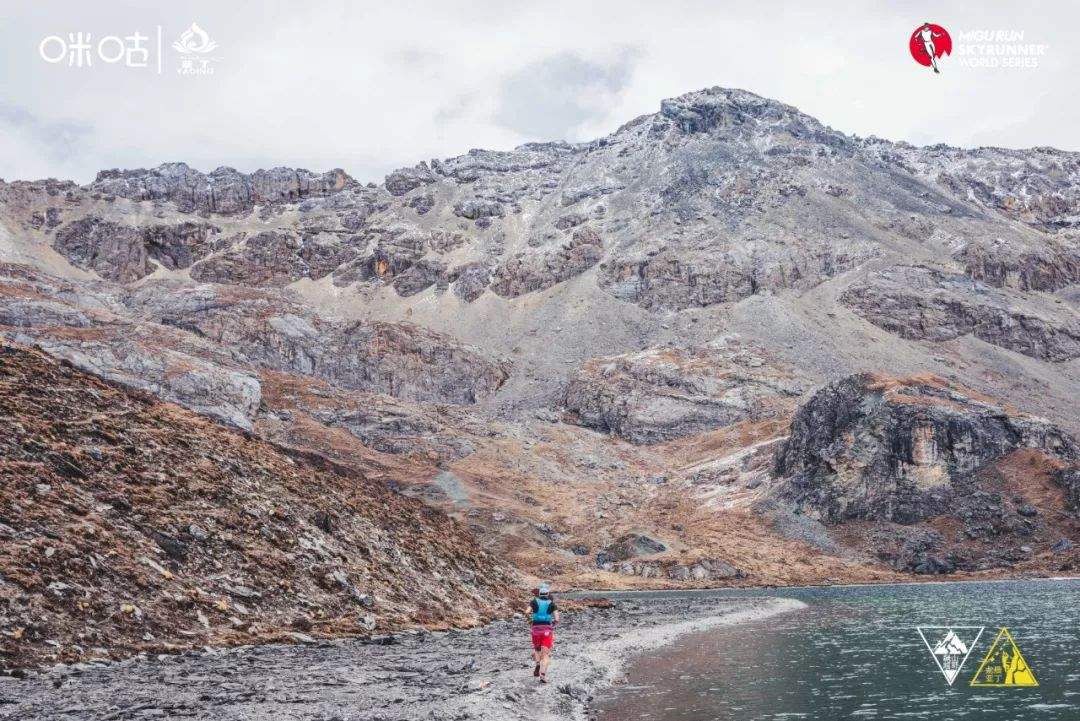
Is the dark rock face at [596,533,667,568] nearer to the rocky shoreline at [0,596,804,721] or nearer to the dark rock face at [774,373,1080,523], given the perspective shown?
the dark rock face at [774,373,1080,523]

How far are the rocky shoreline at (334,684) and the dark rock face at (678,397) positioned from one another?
493 ft

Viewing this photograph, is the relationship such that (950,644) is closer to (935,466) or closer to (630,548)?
(630,548)

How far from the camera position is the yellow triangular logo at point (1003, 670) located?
2731cm

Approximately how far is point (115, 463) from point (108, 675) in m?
12.5

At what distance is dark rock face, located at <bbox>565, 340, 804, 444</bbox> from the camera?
183075 mm

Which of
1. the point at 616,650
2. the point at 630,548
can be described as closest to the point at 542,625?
the point at 616,650

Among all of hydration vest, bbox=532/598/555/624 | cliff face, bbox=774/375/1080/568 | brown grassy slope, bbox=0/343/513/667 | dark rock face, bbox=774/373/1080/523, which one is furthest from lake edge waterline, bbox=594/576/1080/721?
dark rock face, bbox=774/373/1080/523

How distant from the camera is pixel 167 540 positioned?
91.8 ft

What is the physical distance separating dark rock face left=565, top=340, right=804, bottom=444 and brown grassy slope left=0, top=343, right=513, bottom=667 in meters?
142

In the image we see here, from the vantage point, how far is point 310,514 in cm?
3684

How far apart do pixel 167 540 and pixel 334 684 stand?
32.8 feet

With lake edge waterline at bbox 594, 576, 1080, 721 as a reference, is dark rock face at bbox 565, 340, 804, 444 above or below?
above

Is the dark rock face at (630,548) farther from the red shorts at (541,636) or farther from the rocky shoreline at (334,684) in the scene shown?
the red shorts at (541,636)

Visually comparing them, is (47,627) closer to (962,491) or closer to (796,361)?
(962,491)
